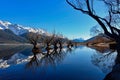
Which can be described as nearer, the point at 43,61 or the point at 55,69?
the point at 55,69

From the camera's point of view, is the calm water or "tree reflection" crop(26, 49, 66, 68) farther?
"tree reflection" crop(26, 49, 66, 68)

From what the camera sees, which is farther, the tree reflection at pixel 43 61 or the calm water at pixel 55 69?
the tree reflection at pixel 43 61

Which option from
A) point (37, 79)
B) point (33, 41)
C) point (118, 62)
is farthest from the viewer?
point (33, 41)

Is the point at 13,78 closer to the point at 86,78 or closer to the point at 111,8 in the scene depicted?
the point at 86,78

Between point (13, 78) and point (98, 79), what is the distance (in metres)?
7.61

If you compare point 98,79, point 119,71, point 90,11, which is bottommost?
point 98,79

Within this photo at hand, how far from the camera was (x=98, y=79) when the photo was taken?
20203 millimetres

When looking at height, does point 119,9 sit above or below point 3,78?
above

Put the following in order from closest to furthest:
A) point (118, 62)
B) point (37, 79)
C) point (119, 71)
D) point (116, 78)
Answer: point (116, 78) < point (119, 71) < point (118, 62) < point (37, 79)

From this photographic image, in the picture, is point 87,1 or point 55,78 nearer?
point 87,1

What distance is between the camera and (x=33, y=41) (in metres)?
82.1

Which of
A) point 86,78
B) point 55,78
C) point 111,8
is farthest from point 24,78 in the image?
point 111,8

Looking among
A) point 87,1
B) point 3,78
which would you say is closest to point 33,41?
point 3,78

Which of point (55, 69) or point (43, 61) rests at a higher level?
point (43, 61)
